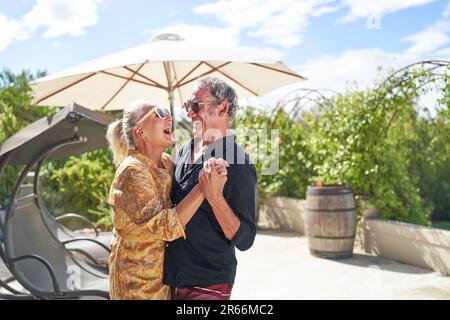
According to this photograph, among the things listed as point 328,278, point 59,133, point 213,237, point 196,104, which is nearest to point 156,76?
point 59,133

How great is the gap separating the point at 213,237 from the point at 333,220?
14.3ft

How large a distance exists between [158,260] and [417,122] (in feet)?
28.3

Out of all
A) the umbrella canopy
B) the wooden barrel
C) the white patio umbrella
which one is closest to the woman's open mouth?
the umbrella canopy

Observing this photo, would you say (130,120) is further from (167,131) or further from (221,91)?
(221,91)

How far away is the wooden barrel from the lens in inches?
229

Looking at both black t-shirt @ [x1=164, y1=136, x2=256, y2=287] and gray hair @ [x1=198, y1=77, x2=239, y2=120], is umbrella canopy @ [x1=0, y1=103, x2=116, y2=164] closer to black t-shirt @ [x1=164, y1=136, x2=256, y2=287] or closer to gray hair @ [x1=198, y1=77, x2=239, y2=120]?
gray hair @ [x1=198, y1=77, x2=239, y2=120]

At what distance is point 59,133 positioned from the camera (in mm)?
3557

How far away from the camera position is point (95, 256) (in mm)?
4652

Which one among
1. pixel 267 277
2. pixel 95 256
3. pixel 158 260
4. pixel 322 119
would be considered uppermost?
pixel 322 119

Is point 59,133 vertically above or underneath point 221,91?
underneath

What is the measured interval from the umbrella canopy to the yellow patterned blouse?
1.60 meters
